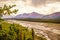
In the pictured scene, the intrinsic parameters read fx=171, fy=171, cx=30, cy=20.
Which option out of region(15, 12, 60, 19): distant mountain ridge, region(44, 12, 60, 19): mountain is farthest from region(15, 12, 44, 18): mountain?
region(44, 12, 60, 19): mountain

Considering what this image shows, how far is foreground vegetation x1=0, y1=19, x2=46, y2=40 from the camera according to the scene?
8.51ft

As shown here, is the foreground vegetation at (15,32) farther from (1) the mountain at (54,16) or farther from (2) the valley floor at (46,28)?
(1) the mountain at (54,16)

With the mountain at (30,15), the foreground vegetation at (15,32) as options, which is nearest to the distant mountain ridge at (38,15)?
the mountain at (30,15)

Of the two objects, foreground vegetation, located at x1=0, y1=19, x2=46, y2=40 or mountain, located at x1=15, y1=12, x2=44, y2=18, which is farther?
mountain, located at x1=15, y1=12, x2=44, y2=18

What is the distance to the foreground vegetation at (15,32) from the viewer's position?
8.51ft

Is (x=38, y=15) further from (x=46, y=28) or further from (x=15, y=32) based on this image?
(x=15, y=32)

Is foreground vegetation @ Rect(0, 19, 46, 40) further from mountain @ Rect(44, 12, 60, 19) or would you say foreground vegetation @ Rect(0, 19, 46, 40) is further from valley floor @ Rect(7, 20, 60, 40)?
mountain @ Rect(44, 12, 60, 19)

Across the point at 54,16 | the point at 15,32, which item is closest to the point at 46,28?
the point at 54,16

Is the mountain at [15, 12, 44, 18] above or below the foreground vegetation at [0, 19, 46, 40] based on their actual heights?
above

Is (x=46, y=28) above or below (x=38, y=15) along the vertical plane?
below

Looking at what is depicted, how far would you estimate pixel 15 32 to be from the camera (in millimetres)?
2650

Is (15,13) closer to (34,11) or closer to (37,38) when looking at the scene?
(34,11)

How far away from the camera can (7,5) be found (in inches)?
110

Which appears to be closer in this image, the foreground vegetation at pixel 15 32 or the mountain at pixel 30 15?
the foreground vegetation at pixel 15 32
